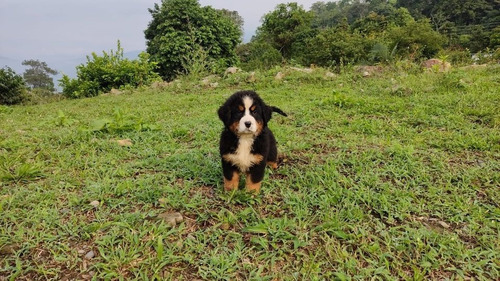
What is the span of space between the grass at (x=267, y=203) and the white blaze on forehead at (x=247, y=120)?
0.67 m

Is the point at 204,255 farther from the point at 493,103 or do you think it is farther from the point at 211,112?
the point at 493,103

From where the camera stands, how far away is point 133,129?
184 inches

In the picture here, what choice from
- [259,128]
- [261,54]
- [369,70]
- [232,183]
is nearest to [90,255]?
[232,183]

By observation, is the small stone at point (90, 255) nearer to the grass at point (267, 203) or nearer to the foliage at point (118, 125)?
the grass at point (267, 203)

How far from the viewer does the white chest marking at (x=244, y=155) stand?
2545mm

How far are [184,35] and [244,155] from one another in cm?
2075

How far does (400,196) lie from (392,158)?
0.82 metres

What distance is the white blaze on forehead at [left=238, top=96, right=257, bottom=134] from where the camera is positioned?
235 cm

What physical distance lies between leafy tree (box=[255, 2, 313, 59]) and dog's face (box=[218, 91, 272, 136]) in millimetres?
35546

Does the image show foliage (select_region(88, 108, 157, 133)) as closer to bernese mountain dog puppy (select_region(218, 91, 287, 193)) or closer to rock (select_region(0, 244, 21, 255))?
bernese mountain dog puppy (select_region(218, 91, 287, 193))

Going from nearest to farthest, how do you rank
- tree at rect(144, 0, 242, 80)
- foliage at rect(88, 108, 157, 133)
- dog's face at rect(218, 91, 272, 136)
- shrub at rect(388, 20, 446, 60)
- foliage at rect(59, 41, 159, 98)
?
dog's face at rect(218, 91, 272, 136), foliage at rect(88, 108, 157, 133), foliage at rect(59, 41, 159, 98), tree at rect(144, 0, 242, 80), shrub at rect(388, 20, 446, 60)

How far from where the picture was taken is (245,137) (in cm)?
256

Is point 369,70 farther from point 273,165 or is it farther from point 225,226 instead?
point 225,226

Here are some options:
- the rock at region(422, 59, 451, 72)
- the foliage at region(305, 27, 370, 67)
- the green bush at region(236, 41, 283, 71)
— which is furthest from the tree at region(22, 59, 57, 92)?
the rock at region(422, 59, 451, 72)
